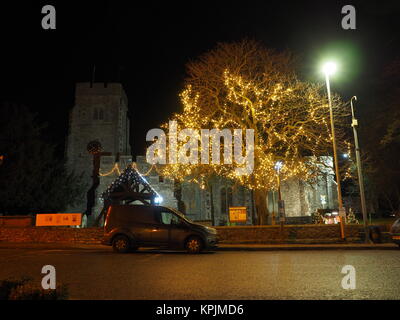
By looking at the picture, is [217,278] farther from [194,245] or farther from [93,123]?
[93,123]

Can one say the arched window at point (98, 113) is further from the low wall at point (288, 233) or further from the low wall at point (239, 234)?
the low wall at point (288, 233)

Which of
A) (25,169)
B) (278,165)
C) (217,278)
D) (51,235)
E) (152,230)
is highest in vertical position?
(25,169)

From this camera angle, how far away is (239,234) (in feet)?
59.2

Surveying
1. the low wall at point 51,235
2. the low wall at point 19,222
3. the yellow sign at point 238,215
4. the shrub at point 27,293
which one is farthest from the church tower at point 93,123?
the shrub at point 27,293

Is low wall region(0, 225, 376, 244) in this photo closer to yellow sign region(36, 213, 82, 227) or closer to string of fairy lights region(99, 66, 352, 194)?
yellow sign region(36, 213, 82, 227)

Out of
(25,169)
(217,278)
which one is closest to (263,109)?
(217,278)

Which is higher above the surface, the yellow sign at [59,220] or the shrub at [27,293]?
the yellow sign at [59,220]

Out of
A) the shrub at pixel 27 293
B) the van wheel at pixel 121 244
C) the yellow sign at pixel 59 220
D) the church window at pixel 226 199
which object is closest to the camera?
the shrub at pixel 27 293

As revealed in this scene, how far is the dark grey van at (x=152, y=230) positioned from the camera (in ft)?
44.5

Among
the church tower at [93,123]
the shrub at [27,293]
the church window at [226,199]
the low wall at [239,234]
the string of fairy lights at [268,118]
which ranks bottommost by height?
the shrub at [27,293]

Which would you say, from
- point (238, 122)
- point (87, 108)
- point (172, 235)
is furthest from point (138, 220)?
point (87, 108)

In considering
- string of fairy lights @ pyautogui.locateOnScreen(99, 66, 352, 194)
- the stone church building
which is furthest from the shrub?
the stone church building

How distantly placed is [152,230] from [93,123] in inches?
1534
